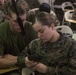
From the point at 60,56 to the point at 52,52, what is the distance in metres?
0.07

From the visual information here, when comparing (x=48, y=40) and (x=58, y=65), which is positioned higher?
(x=48, y=40)

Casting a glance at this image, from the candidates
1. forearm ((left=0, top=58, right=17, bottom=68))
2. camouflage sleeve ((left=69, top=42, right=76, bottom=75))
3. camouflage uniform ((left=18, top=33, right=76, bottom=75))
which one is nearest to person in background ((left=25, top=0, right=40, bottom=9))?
forearm ((left=0, top=58, right=17, bottom=68))

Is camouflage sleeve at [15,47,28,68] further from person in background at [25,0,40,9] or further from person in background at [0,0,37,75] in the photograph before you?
person in background at [25,0,40,9]

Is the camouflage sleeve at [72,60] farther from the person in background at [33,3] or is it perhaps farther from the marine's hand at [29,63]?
the person in background at [33,3]

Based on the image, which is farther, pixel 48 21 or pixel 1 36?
pixel 1 36

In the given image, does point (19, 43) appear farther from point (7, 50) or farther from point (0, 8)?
point (0, 8)

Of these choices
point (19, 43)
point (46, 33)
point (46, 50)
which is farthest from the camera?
point (19, 43)

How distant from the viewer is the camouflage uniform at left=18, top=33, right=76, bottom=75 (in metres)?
1.46

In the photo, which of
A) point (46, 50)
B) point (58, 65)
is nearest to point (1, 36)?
point (46, 50)

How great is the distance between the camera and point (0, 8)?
3141mm

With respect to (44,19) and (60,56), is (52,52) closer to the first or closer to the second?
(60,56)

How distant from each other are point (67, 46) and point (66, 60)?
4.1 inches

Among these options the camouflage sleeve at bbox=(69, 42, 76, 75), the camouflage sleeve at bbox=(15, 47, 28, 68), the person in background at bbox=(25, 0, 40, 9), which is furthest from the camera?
the person in background at bbox=(25, 0, 40, 9)

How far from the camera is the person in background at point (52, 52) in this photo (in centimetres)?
146
